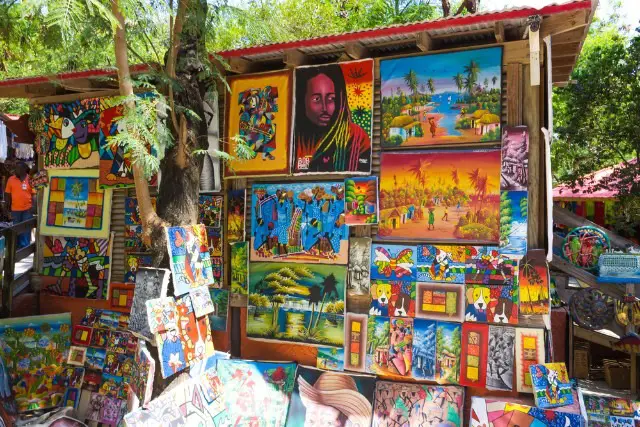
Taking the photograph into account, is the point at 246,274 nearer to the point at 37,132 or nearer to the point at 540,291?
the point at 540,291

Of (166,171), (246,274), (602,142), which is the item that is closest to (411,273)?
(246,274)

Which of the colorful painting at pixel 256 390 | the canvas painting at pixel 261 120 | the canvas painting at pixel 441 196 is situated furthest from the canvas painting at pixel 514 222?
the colorful painting at pixel 256 390

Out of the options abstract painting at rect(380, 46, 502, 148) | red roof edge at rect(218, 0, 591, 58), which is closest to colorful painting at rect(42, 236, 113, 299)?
red roof edge at rect(218, 0, 591, 58)

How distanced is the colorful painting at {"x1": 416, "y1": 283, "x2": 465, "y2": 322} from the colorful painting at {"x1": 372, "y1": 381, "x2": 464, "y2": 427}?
2.46 feet

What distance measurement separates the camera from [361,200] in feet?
20.0

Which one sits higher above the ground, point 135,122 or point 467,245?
point 135,122

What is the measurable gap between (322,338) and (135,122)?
3.13 metres

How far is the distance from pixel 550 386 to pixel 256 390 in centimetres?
316

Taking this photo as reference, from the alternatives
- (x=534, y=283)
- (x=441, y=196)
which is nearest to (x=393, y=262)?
(x=441, y=196)

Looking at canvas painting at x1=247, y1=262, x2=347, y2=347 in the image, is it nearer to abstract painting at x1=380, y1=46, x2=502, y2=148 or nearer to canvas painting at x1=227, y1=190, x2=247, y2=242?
canvas painting at x1=227, y1=190, x2=247, y2=242

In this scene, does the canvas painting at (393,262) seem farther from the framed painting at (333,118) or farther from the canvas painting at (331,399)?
the canvas painting at (331,399)

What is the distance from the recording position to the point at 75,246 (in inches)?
307

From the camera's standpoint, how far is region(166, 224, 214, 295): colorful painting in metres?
5.24

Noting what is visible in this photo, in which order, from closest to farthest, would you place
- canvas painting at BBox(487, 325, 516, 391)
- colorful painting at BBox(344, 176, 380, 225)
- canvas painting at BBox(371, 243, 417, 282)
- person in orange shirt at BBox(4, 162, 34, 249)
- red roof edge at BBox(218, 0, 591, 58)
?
red roof edge at BBox(218, 0, 591, 58) → canvas painting at BBox(487, 325, 516, 391) → canvas painting at BBox(371, 243, 417, 282) → colorful painting at BBox(344, 176, 380, 225) → person in orange shirt at BBox(4, 162, 34, 249)
